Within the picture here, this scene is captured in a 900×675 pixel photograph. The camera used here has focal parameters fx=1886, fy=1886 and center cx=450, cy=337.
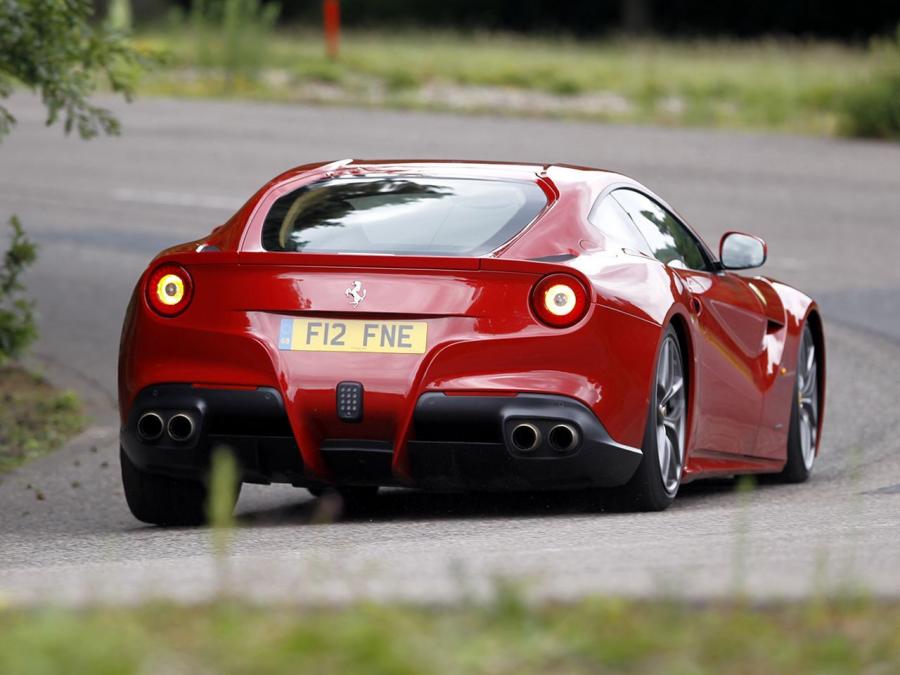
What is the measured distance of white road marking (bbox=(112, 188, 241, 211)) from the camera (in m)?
17.6

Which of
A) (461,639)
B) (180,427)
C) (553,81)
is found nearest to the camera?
(461,639)

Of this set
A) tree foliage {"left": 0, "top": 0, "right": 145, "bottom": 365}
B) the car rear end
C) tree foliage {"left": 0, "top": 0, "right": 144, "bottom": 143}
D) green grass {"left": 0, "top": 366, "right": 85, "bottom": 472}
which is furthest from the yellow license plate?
tree foliage {"left": 0, "top": 0, "right": 144, "bottom": 143}

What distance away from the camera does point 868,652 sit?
3.65 meters

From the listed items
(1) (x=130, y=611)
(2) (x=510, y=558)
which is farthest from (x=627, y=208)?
(1) (x=130, y=611)

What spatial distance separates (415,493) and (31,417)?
3079 mm

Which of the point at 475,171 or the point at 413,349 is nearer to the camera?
the point at 413,349

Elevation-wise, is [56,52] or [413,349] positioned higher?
[56,52]

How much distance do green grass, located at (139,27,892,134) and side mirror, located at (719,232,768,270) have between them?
15.1m

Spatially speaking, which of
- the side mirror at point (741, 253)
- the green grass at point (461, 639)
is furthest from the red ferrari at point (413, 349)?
the green grass at point (461, 639)

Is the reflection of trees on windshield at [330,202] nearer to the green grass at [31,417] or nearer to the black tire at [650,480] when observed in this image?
the black tire at [650,480]

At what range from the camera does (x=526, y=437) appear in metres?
6.27


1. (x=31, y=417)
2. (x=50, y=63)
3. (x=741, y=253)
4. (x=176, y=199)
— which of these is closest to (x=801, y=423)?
(x=741, y=253)

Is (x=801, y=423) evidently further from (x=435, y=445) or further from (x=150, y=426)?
(x=150, y=426)

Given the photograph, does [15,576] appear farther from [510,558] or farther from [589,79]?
[589,79]
